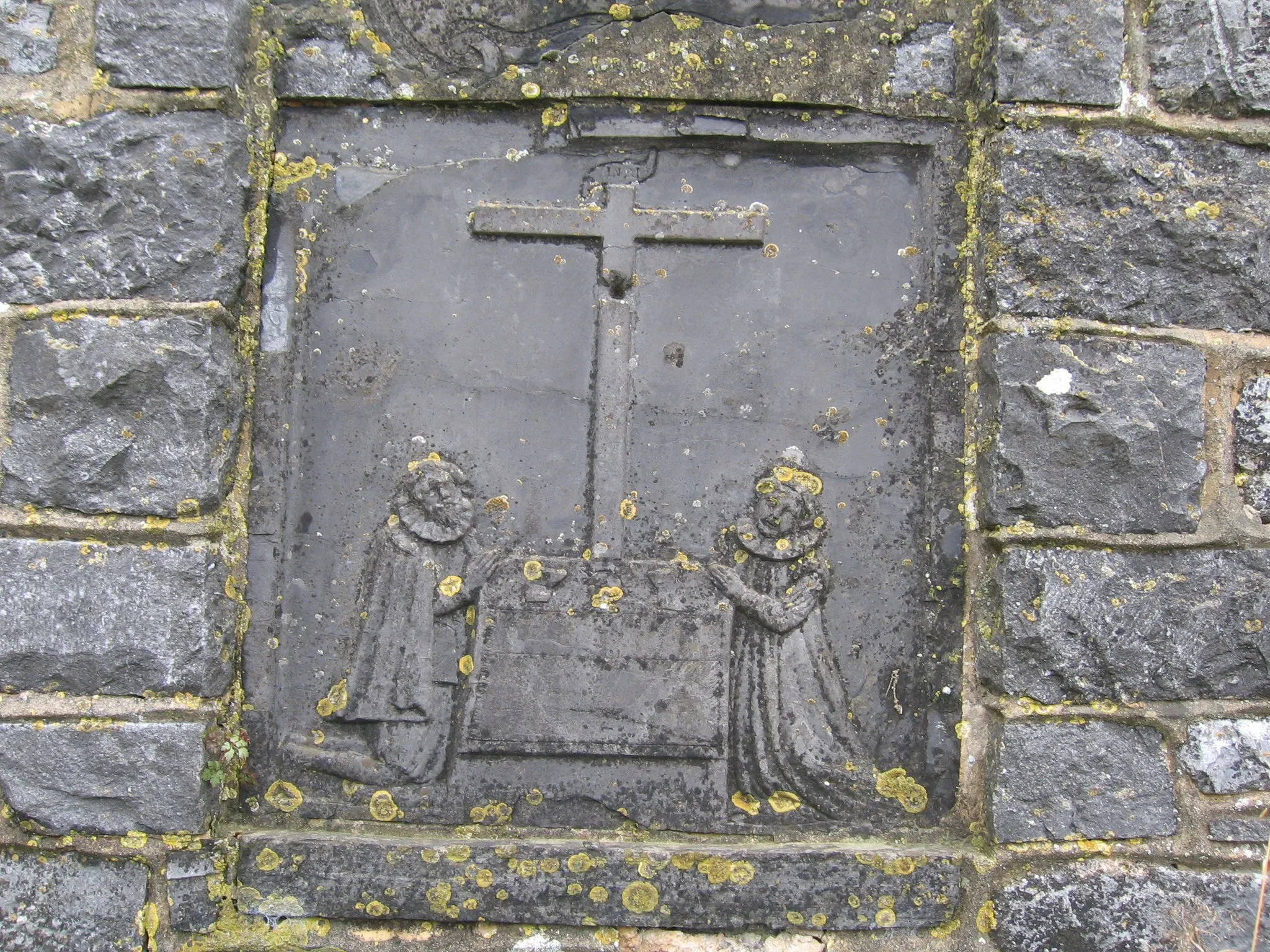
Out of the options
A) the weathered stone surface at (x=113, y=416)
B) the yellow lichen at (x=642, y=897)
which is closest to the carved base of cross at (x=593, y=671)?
the yellow lichen at (x=642, y=897)

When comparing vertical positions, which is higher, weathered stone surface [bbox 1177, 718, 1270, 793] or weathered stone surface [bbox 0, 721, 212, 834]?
weathered stone surface [bbox 1177, 718, 1270, 793]

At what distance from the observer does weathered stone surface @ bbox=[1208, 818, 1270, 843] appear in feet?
5.97

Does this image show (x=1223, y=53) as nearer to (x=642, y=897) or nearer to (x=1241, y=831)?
(x=1241, y=831)

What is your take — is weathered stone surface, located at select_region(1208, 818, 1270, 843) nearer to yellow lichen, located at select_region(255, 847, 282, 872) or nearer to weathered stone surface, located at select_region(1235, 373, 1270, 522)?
weathered stone surface, located at select_region(1235, 373, 1270, 522)

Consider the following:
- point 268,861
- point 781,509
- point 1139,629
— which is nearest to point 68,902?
point 268,861

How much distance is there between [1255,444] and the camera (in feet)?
6.16

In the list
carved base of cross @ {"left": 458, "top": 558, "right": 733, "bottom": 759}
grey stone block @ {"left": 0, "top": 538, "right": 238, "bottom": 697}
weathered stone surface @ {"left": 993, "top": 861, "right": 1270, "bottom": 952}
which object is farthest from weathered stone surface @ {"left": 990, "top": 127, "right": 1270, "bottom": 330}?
grey stone block @ {"left": 0, "top": 538, "right": 238, "bottom": 697}

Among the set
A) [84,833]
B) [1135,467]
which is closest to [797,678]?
[1135,467]

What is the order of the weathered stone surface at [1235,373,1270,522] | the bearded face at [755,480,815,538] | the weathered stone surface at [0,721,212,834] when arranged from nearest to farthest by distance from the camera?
the weathered stone surface at [0,721,212,834]
the weathered stone surface at [1235,373,1270,522]
the bearded face at [755,480,815,538]

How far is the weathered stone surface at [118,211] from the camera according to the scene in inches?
71.3

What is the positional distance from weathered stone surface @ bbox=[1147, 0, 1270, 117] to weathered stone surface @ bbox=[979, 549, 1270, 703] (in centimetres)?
87

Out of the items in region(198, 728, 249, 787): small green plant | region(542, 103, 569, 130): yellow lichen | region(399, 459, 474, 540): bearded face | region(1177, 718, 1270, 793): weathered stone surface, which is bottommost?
region(198, 728, 249, 787): small green plant

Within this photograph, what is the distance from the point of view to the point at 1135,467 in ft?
6.04

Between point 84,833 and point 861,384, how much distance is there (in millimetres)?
1706
